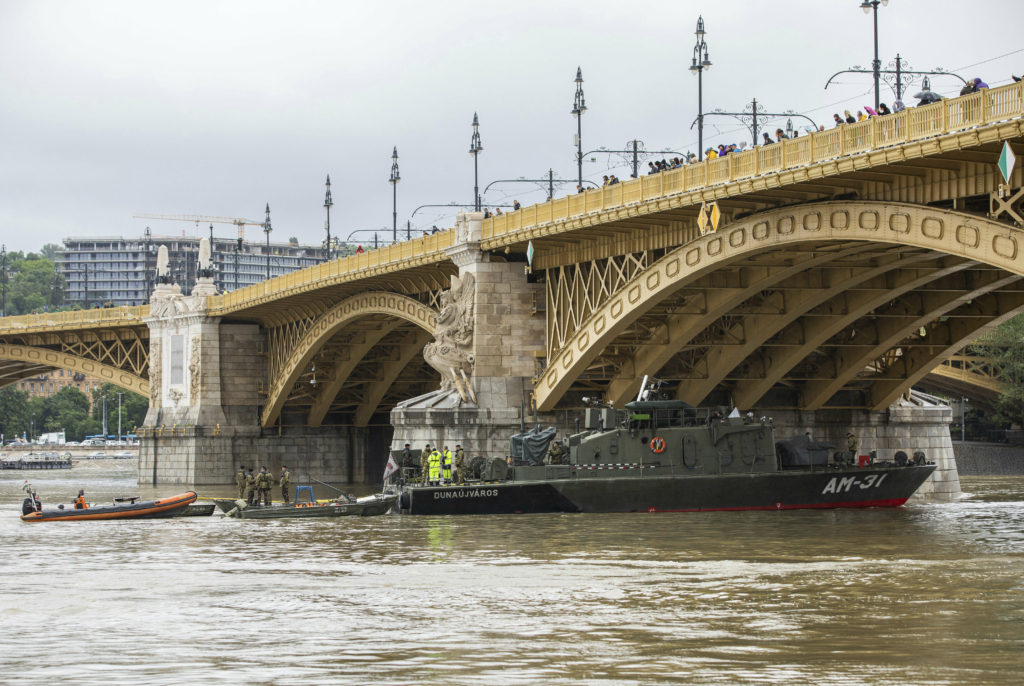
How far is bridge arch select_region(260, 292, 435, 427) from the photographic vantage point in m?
53.4

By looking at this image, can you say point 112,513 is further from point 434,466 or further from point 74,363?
point 74,363

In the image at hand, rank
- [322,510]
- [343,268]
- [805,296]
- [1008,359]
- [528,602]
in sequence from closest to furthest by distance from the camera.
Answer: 1. [528,602]
2. [322,510]
3. [805,296]
4. [343,268]
5. [1008,359]

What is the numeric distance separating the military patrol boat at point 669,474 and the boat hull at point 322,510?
1.10 metres

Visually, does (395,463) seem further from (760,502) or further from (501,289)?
(760,502)

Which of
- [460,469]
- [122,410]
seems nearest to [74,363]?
[460,469]

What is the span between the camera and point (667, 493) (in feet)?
125

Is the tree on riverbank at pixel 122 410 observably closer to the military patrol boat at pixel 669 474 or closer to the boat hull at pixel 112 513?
the boat hull at pixel 112 513

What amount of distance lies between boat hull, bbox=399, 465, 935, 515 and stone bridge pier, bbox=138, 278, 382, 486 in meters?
32.2

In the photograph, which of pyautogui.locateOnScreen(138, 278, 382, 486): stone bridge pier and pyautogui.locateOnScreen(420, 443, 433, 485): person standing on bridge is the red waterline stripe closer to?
pyautogui.locateOnScreen(420, 443, 433, 485): person standing on bridge

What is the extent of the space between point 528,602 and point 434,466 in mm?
18936

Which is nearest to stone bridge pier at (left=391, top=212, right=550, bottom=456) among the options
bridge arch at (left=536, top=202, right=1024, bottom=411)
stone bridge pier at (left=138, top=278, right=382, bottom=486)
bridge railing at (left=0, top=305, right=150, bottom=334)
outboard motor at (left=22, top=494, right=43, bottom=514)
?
bridge arch at (left=536, top=202, right=1024, bottom=411)

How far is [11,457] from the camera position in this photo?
12862 centimetres

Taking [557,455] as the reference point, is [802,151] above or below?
above

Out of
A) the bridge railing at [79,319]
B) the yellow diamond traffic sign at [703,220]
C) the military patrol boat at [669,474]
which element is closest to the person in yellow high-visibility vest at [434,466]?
the military patrol boat at [669,474]
